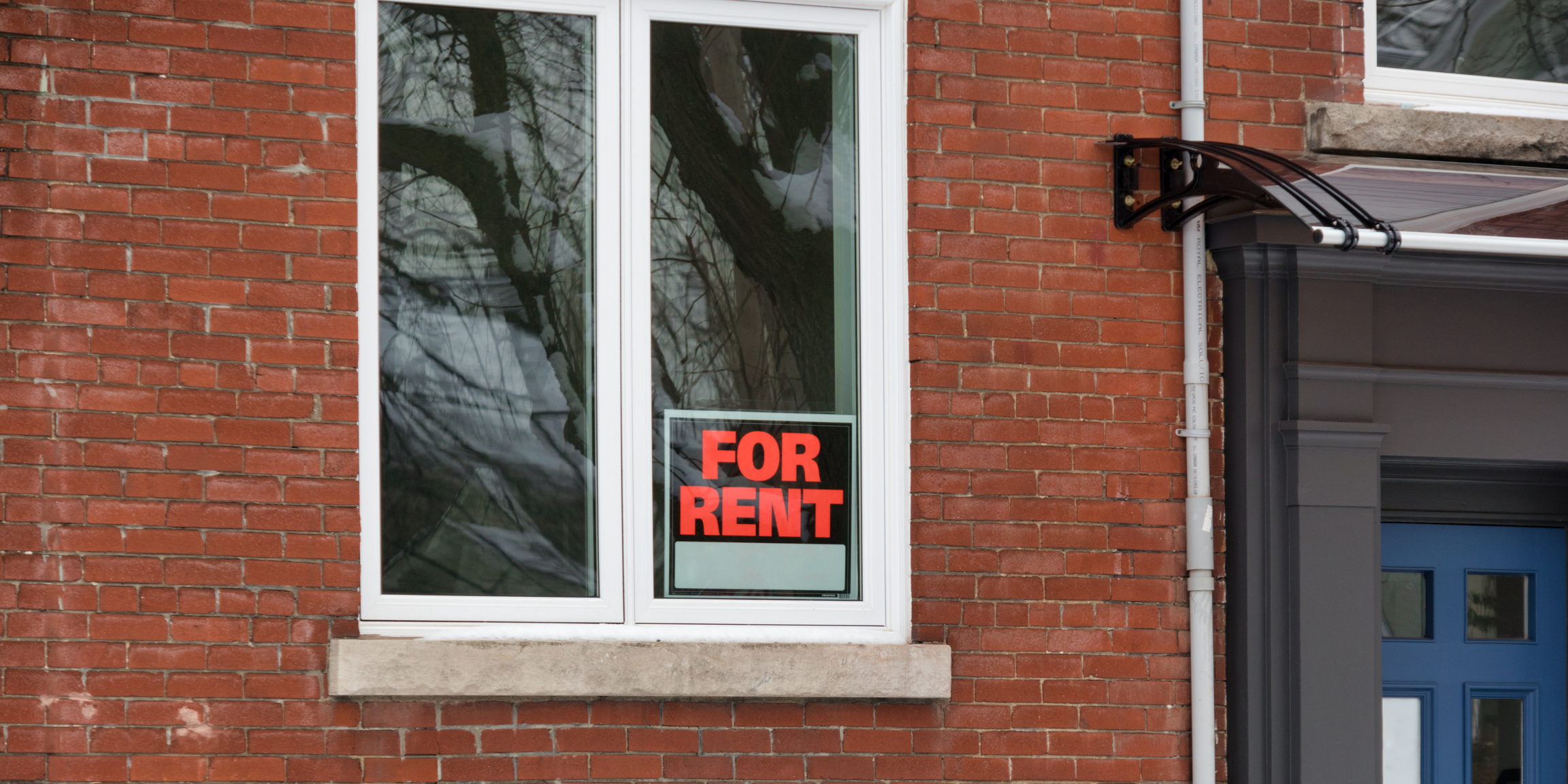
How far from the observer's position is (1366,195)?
4363 mm

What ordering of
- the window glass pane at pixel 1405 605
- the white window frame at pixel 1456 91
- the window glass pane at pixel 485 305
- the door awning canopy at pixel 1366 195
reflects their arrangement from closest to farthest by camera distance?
the door awning canopy at pixel 1366 195 < the window glass pane at pixel 485 305 < the white window frame at pixel 1456 91 < the window glass pane at pixel 1405 605

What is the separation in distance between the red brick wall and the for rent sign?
0.87ft

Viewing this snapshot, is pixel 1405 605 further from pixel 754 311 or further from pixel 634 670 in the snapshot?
pixel 634 670

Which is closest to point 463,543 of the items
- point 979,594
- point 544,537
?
point 544,537

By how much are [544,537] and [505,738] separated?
0.59m

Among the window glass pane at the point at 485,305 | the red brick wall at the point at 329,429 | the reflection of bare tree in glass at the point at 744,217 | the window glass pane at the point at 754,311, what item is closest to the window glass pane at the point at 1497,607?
the red brick wall at the point at 329,429

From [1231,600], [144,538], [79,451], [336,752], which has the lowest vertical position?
[336,752]

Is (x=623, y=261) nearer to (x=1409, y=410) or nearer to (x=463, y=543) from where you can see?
(x=463, y=543)

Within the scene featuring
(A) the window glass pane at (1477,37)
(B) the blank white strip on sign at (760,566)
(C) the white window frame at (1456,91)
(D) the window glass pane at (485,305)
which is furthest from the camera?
(A) the window glass pane at (1477,37)

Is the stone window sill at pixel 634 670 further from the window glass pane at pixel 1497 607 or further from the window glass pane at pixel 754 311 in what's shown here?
the window glass pane at pixel 1497 607

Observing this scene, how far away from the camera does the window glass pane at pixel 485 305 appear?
420 centimetres

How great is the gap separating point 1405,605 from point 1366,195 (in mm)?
1617

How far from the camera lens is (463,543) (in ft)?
13.8

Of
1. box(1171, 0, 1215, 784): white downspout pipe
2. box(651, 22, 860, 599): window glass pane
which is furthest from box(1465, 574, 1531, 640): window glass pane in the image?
box(651, 22, 860, 599): window glass pane
